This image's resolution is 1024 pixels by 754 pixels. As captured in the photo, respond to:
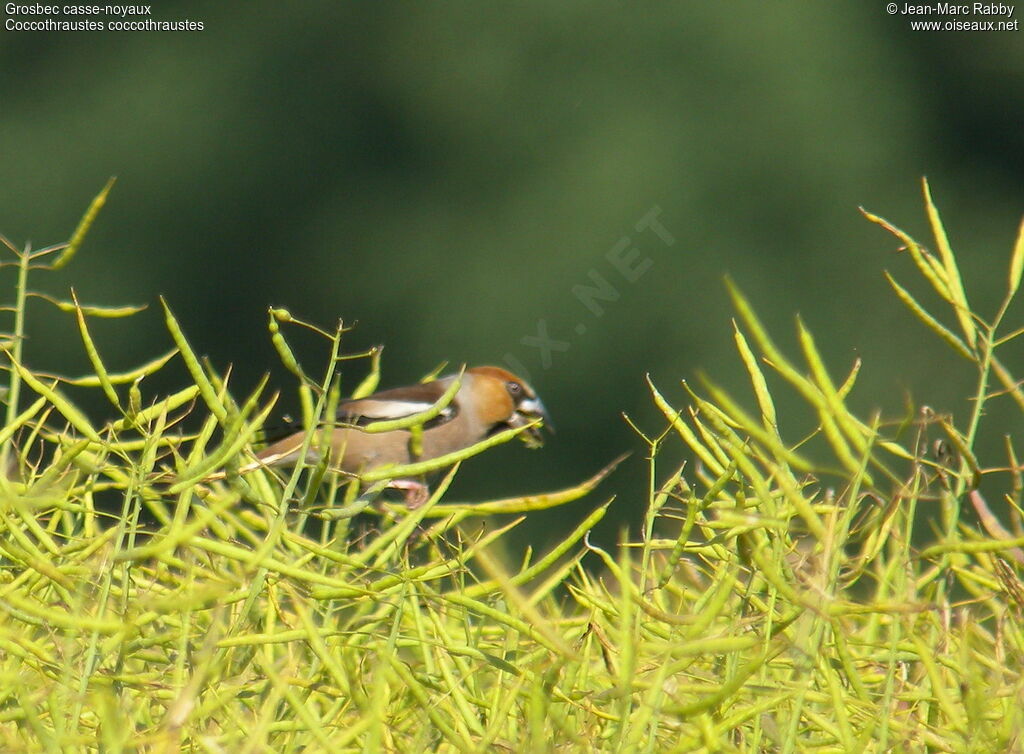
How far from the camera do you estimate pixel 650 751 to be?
0.79 metres

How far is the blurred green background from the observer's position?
9883 mm

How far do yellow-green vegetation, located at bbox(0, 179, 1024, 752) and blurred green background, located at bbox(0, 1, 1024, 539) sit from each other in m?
8.50

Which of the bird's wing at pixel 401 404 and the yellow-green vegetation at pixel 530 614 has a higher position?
the yellow-green vegetation at pixel 530 614

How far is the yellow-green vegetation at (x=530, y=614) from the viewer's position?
768mm

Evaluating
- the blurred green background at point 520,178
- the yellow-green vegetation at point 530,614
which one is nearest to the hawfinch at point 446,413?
the yellow-green vegetation at point 530,614

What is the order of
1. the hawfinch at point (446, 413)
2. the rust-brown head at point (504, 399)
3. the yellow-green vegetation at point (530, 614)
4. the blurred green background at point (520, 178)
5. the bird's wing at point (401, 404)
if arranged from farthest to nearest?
the blurred green background at point (520, 178)
the rust-brown head at point (504, 399)
the bird's wing at point (401, 404)
the hawfinch at point (446, 413)
the yellow-green vegetation at point (530, 614)

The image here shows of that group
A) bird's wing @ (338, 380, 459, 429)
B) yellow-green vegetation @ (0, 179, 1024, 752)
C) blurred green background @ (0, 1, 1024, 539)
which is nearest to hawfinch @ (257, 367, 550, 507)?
bird's wing @ (338, 380, 459, 429)

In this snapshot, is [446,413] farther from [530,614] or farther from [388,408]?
[530,614]

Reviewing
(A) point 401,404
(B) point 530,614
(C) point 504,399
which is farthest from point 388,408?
(B) point 530,614

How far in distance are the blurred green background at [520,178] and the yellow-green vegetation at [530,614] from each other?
8505mm

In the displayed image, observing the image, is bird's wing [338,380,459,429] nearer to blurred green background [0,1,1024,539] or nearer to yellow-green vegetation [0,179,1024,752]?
yellow-green vegetation [0,179,1024,752]

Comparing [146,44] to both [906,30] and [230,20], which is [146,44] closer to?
[230,20]

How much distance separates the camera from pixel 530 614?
2.18ft

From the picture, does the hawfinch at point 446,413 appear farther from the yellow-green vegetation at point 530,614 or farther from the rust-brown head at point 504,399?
the yellow-green vegetation at point 530,614
